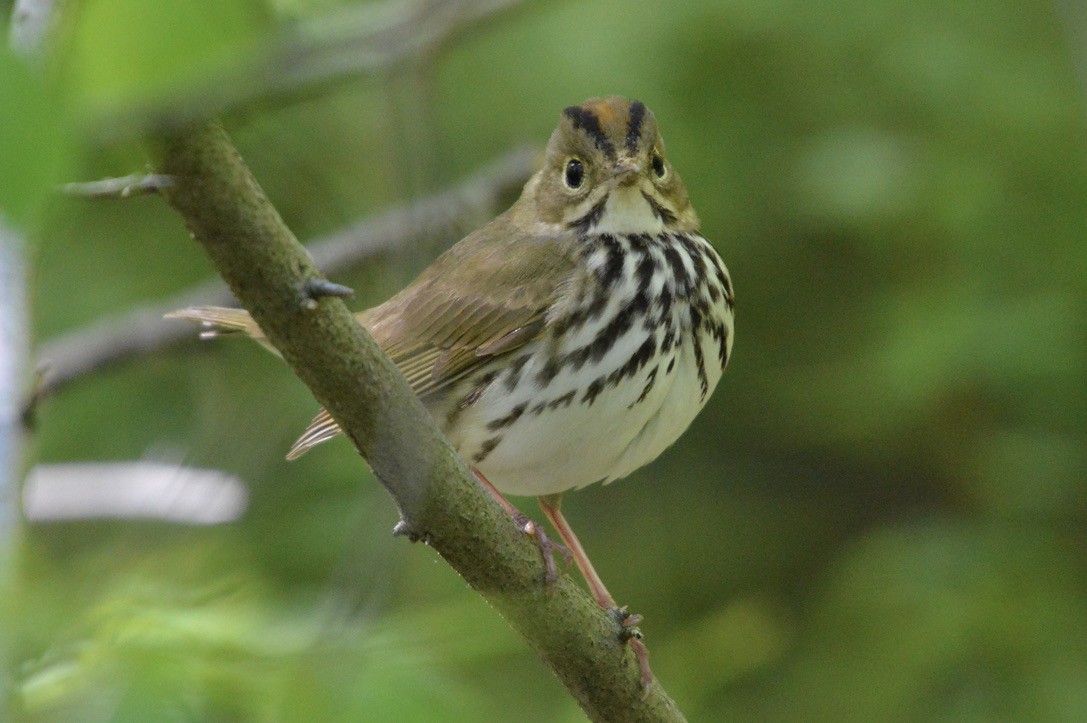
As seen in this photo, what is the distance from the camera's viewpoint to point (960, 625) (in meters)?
4.15

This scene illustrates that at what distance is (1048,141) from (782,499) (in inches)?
57.9

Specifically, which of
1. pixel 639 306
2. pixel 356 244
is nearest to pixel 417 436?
pixel 639 306

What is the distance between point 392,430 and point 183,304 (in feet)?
7.65

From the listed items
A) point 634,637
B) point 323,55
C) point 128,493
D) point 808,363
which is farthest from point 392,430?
point 808,363

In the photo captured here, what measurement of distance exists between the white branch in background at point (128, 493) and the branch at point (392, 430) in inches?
27.5

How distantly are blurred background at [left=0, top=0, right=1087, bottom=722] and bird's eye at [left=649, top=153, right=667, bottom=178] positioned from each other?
3.13 ft

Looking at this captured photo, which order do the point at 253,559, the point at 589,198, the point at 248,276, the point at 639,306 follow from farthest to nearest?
the point at 253,559
the point at 589,198
the point at 639,306
the point at 248,276

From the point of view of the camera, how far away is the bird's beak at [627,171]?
2.70m

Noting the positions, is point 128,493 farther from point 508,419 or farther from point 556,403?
point 556,403

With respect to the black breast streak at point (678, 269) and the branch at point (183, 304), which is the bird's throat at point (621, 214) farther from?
the branch at point (183, 304)

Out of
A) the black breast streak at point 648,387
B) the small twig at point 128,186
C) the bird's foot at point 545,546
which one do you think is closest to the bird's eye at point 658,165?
the black breast streak at point 648,387

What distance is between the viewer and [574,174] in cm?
→ 284

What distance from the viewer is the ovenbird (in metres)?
2.55

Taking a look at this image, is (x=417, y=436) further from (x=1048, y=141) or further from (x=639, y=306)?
(x=1048, y=141)
